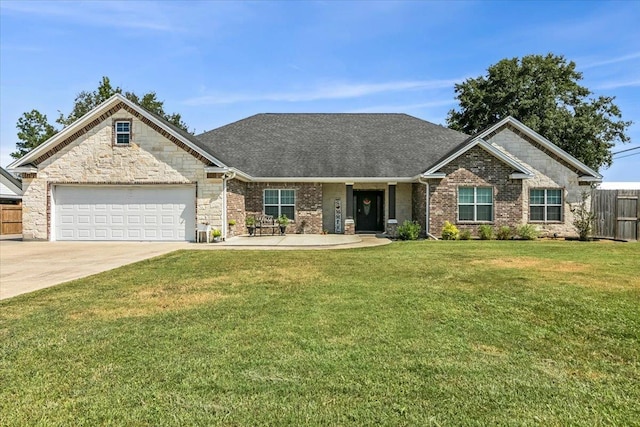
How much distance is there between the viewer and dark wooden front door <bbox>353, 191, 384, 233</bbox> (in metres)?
22.4

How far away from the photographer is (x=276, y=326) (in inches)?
205

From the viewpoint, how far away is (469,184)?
61.9ft

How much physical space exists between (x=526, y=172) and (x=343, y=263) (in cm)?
1265

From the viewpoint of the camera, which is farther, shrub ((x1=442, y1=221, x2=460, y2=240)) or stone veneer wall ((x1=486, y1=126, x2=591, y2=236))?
stone veneer wall ((x1=486, y1=126, x2=591, y2=236))

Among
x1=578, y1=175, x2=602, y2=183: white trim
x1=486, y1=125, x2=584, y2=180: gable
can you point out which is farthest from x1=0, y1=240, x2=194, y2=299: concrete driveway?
x1=578, y1=175, x2=602, y2=183: white trim

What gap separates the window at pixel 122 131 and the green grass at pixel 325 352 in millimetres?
11003

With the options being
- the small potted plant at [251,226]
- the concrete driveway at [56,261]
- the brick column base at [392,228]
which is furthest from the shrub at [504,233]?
the concrete driveway at [56,261]

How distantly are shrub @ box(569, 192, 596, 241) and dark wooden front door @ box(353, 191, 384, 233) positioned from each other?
32.1 ft

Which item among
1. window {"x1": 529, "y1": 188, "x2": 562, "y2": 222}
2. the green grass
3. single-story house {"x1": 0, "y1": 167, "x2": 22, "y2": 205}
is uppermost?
single-story house {"x1": 0, "y1": 167, "x2": 22, "y2": 205}

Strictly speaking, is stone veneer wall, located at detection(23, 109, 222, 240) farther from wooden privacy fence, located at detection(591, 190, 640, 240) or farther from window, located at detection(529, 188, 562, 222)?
wooden privacy fence, located at detection(591, 190, 640, 240)

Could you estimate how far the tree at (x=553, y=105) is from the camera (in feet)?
102

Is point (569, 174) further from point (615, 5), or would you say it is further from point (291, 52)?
point (291, 52)

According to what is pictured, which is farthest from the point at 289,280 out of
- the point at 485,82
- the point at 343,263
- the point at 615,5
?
the point at 485,82

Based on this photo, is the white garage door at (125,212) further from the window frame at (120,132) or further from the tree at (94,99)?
the tree at (94,99)
